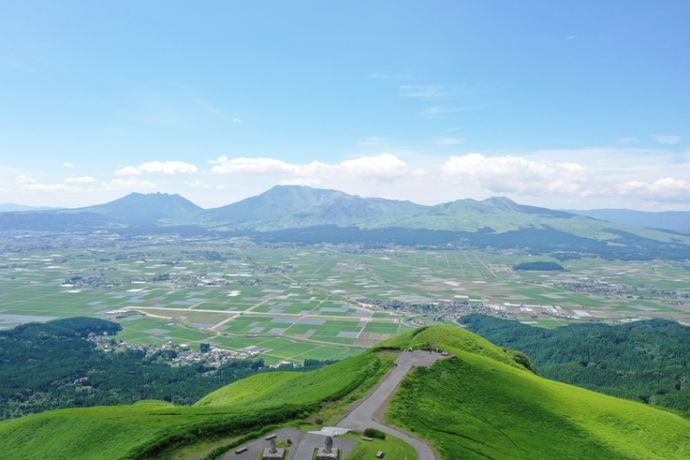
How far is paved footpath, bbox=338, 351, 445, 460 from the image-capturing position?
45081 millimetres

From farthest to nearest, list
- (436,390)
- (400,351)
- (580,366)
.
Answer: (580,366) < (400,351) < (436,390)

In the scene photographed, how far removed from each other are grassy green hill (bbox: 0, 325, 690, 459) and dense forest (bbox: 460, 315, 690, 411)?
5874 cm

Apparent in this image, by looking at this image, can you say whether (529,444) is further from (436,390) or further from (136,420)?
(136,420)

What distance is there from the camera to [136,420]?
171 ft

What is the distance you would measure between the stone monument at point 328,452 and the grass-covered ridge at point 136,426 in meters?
9.57

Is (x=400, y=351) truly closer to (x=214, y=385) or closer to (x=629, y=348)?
(x=214, y=385)

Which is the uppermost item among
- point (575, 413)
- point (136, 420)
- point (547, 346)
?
point (136, 420)

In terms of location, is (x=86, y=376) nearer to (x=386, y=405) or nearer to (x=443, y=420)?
(x=386, y=405)

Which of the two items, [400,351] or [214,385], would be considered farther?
[214,385]

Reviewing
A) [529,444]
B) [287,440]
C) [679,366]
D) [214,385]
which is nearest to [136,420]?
[287,440]

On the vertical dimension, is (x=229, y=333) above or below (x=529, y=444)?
below

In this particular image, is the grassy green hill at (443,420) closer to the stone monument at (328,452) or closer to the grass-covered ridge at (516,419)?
the grass-covered ridge at (516,419)

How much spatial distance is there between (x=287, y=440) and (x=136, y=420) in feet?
64.8

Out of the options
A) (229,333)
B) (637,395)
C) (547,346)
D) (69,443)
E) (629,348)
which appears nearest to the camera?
(69,443)
